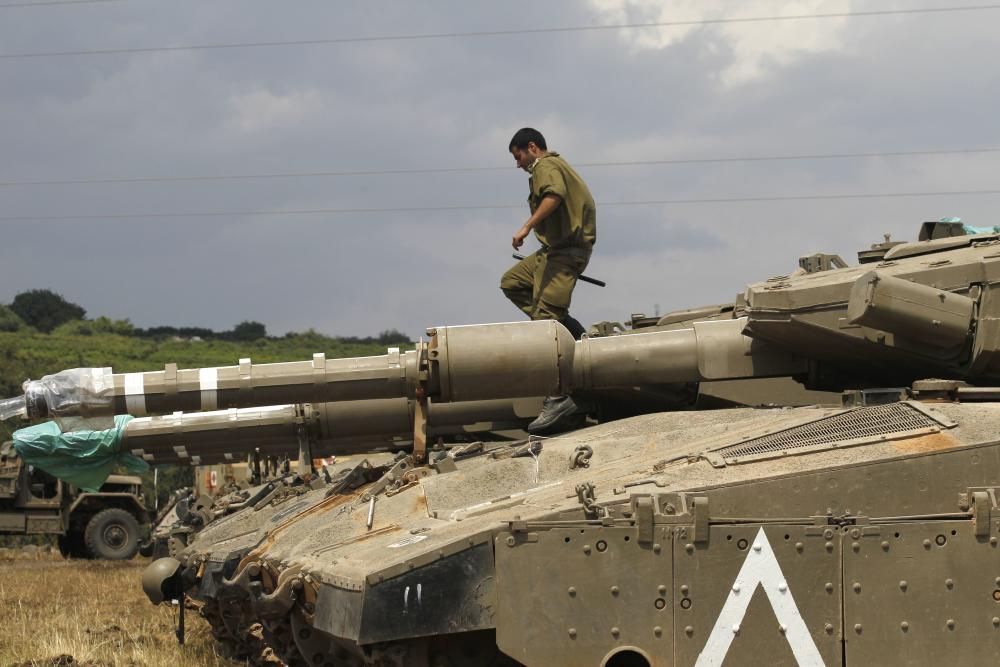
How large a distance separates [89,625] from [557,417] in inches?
244

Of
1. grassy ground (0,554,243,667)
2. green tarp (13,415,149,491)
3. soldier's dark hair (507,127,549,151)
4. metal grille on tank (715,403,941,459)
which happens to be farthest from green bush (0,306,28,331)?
metal grille on tank (715,403,941,459)

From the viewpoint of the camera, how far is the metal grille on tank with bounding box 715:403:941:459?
805 cm

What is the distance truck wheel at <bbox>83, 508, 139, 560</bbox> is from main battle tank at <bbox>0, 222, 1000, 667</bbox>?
58.4 feet

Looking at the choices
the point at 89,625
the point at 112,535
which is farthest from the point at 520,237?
the point at 112,535

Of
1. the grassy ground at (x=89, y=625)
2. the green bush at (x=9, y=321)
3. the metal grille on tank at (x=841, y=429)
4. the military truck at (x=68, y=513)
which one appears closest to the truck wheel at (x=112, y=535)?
the military truck at (x=68, y=513)

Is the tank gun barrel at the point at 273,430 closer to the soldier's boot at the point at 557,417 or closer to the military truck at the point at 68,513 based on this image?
the soldier's boot at the point at 557,417

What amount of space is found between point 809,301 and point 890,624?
2768mm

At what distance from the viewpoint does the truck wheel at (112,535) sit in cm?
2736

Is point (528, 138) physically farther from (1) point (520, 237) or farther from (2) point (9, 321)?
(2) point (9, 321)

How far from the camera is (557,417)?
10.9 metres

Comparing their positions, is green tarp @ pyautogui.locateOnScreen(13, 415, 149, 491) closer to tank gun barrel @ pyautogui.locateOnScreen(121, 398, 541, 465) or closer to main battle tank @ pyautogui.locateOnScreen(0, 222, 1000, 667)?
tank gun barrel @ pyautogui.locateOnScreen(121, 398, 541, 465)

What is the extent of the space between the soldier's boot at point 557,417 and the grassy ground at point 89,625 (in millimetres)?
3574

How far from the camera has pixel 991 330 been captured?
8.97 metres

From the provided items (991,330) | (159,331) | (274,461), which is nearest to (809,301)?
(991,330)
